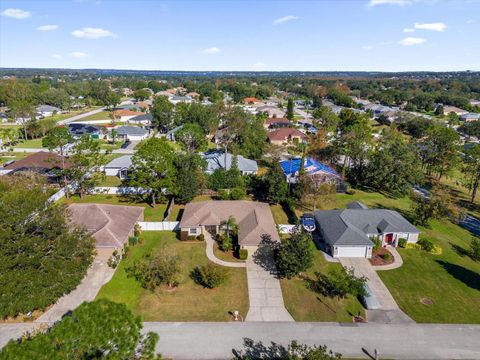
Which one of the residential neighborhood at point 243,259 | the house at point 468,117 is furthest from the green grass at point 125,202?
the house at point 468,117

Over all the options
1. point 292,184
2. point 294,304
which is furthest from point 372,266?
point 292,184

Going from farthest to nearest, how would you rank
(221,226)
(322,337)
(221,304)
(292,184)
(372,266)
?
(292,184) < (221,226) < (372,266) < (221,304) < (322,337)

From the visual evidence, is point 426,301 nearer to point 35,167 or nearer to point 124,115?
point 35,167

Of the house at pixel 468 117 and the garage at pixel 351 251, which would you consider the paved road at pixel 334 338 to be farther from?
the house at pixel 468 117

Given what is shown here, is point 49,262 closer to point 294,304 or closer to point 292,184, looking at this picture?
point 294,304

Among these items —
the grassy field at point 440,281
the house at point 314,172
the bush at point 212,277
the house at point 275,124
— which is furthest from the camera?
the house at point 275,124

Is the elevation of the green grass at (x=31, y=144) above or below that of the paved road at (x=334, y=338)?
above
